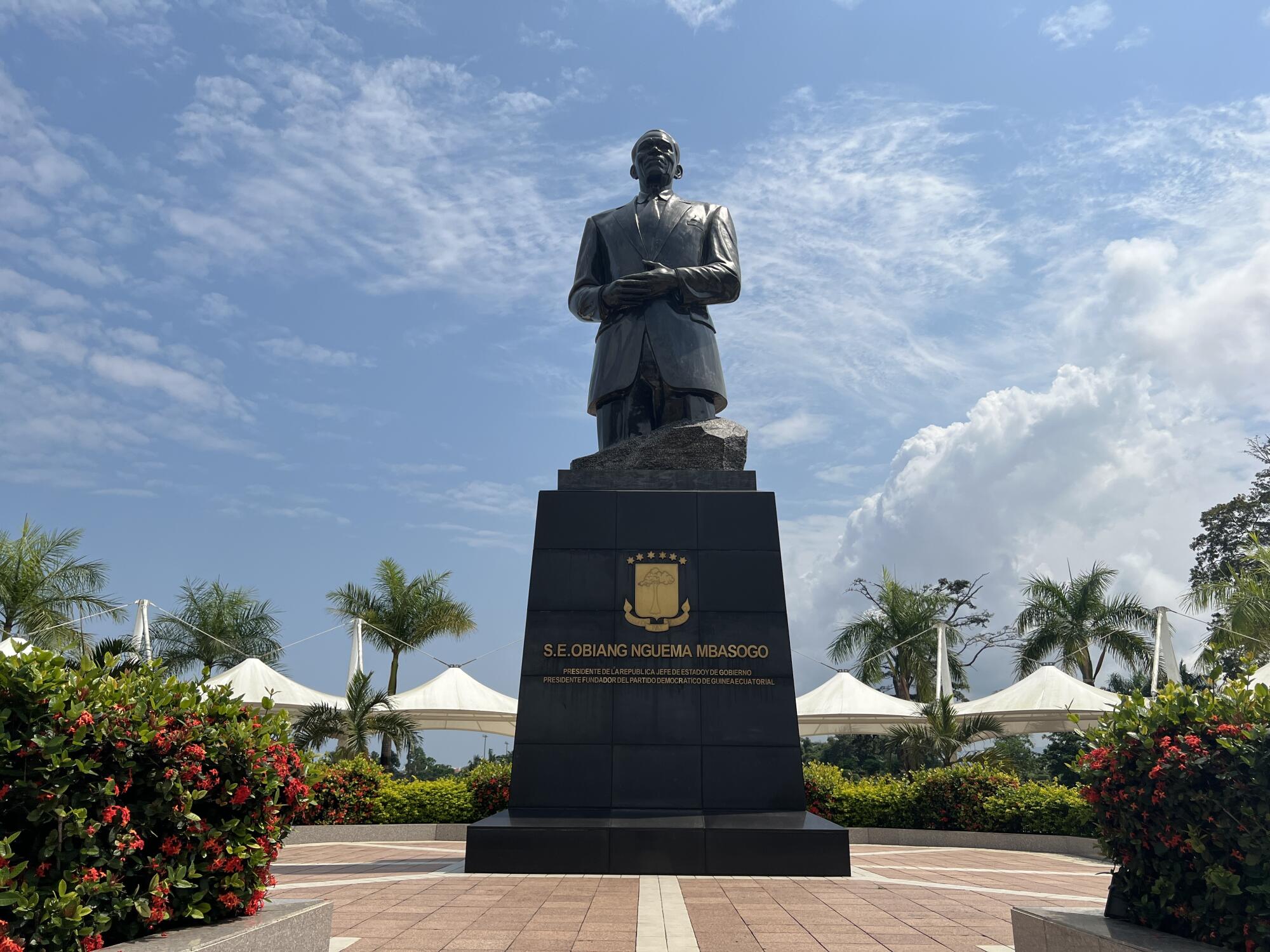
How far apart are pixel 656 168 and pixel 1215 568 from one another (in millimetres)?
27021

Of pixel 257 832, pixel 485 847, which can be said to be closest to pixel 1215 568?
pixel 485 847

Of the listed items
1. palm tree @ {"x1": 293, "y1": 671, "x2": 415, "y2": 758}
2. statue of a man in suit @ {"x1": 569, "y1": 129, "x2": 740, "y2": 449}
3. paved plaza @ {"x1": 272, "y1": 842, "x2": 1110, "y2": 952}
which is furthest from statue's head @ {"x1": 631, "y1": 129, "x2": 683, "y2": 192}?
palm tree @ {"x1": 293, "y1": 671, "x2": 415, "y2": 758}

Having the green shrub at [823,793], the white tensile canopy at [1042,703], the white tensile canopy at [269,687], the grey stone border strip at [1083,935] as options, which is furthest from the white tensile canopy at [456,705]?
the grey stone border strip at [1083,935]

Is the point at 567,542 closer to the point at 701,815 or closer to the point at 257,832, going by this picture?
the point at 701,815

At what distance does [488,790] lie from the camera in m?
13.5

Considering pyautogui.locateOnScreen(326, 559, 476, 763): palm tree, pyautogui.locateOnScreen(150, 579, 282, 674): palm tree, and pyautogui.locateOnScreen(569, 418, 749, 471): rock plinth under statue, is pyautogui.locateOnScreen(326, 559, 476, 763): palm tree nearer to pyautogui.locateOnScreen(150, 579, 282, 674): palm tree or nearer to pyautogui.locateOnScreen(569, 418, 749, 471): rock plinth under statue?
pyautogui.locateOnScreen(150, 579, 282, 674): palm tree

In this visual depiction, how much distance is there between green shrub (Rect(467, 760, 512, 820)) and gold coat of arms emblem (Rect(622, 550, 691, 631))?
5560 millimetres

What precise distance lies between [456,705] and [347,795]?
7244 millimetres

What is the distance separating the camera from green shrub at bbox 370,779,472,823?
13711mm

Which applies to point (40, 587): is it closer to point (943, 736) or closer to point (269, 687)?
point (269, 687)

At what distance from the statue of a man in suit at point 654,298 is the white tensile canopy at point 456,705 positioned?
11.6 metres

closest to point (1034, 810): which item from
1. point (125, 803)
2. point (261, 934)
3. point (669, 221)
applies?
point (669, 221)

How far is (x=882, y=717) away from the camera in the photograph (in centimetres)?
2066

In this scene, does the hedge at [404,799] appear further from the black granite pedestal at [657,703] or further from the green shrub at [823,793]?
the black granite pedestal at [657,703]
